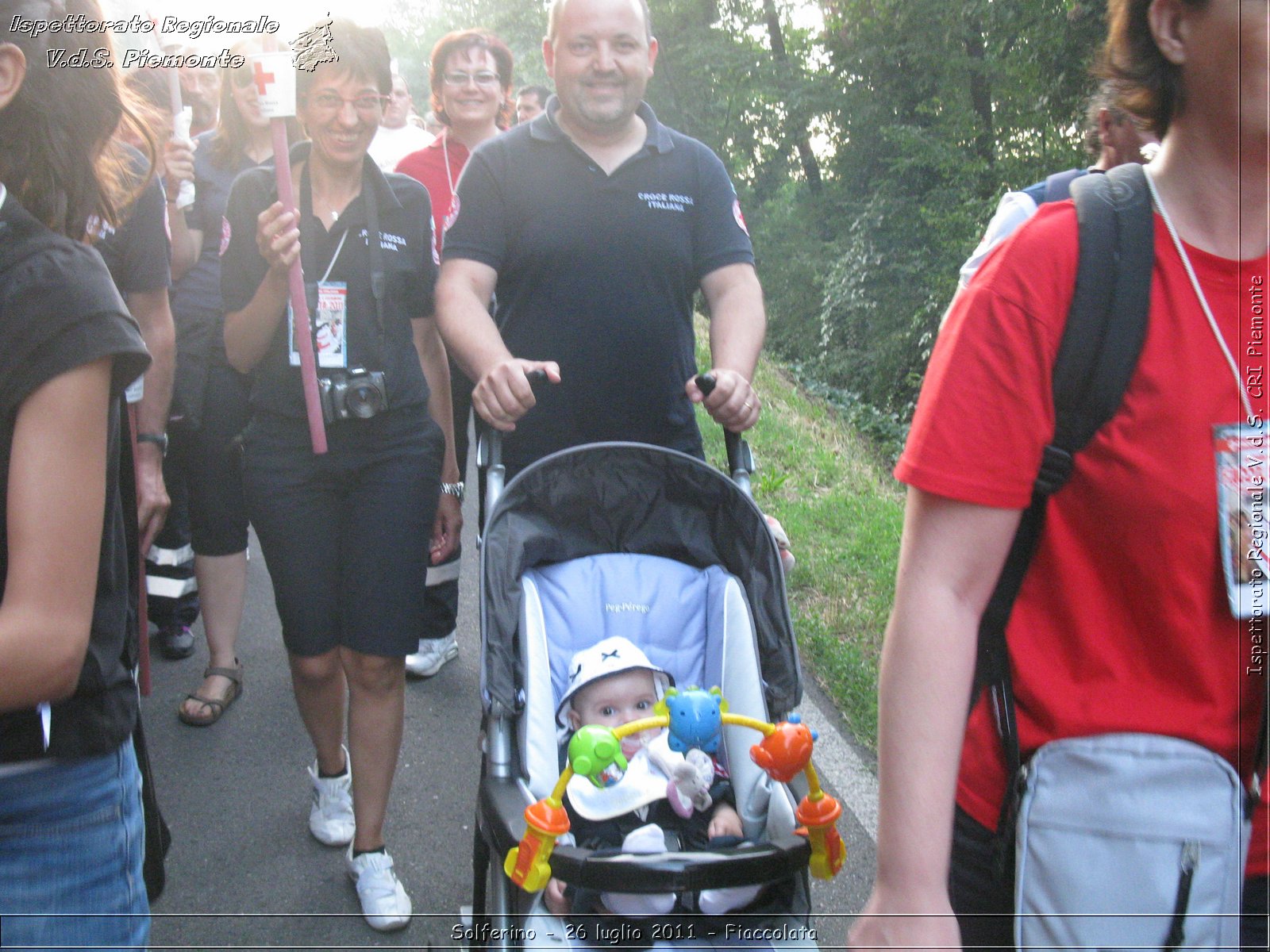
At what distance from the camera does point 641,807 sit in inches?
91.7

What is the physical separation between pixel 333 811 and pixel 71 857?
2.12 m

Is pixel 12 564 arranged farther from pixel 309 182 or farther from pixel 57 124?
pixel 309 182

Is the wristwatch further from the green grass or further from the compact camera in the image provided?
the green grass

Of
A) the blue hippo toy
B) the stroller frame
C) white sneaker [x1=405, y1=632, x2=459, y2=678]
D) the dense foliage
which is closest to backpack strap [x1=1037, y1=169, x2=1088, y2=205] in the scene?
the stroller frame

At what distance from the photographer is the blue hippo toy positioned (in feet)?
6.92

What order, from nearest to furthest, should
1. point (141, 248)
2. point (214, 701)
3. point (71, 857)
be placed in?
point (71, 857), point (141, 248), point (214, 701)

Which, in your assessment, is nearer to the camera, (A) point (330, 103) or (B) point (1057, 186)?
(B) point (1057, 186)

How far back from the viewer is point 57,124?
165 cm

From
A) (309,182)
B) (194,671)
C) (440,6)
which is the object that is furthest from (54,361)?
(440,6)

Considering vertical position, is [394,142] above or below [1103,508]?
above

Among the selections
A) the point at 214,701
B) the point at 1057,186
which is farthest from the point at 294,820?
the point at 1057,186

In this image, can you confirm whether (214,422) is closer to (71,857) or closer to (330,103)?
(330,103)

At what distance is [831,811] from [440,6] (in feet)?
151

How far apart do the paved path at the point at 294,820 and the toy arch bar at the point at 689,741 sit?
116 cm
